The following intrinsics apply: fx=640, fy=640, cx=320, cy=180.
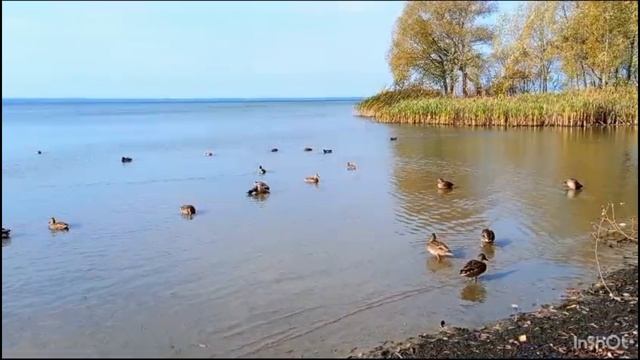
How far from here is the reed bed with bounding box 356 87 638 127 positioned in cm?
3114

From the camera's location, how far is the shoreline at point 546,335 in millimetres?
6082

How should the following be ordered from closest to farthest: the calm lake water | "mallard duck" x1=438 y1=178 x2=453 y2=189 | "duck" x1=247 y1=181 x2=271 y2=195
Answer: the calm lake water
"duck" x1=247 y1=181 x2=271 y2=195
"mallard duck" x1=438 y1=178 x2=453 y2=189

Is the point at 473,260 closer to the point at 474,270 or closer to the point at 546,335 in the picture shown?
the point at 474,270

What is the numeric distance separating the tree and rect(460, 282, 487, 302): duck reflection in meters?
29.0

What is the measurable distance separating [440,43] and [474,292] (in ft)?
128

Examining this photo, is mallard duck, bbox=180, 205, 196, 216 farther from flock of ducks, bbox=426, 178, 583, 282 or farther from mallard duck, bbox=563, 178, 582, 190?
mallard duck, bbox=563, 178, 582, 190

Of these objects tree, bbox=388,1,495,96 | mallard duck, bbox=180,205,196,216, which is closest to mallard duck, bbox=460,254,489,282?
mallard duck, bbox=180,205,196,216

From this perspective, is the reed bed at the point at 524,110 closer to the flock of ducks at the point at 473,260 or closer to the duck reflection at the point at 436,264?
the flock of ducks at the point at 473,260

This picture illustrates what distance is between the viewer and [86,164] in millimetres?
25516

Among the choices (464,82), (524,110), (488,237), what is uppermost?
(464,82)

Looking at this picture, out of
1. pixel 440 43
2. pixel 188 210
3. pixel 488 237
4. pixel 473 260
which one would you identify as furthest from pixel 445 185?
pixel 440 43

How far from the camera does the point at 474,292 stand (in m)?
8.66

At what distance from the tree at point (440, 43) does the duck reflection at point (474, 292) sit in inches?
1142

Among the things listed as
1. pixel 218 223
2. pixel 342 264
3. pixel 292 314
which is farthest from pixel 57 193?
pixel 292 314
